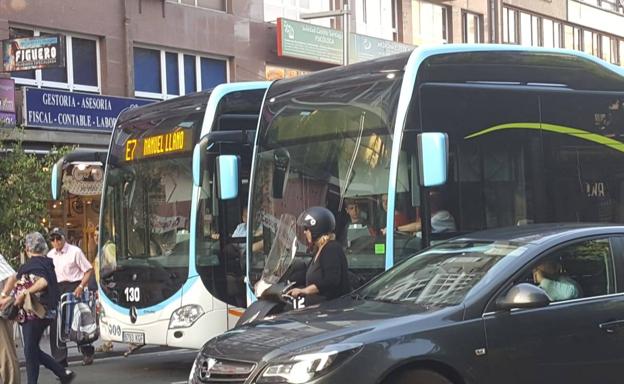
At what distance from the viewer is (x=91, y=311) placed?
11234 mm

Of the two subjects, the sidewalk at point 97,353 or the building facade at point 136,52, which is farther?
the building facade at point 136,52

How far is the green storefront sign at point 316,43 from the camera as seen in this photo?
24375 mm

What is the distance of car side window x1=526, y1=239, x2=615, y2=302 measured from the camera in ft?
19.6

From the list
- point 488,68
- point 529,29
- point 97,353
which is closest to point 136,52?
point 97,353

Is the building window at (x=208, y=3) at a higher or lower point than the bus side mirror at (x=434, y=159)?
higher

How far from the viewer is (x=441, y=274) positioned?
6156 millimetres

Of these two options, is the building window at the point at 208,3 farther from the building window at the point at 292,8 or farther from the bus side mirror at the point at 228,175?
the bus side mirror at the point at 228,175

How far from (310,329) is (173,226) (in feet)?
15.9

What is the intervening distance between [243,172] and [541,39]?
1126 inches

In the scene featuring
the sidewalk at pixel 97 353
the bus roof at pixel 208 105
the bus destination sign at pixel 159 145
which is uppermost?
the bus roof at pixel 208 105

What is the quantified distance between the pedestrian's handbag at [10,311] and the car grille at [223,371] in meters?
3.68

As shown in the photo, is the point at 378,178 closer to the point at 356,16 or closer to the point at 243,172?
the point at 243,172

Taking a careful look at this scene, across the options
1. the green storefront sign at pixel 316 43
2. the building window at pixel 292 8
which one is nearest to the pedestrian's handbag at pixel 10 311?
the green storefront sign at pixel 316 43

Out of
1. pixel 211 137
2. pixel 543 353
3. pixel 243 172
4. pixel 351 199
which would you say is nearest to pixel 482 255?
pixel 543 353
